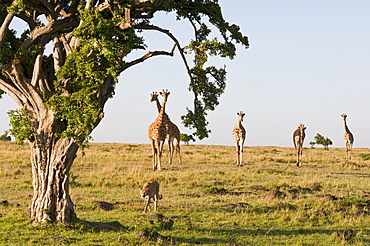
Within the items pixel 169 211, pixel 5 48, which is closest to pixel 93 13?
pixel 5 48

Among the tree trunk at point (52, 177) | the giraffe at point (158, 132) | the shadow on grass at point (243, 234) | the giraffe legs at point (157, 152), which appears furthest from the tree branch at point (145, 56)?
the giraffe at point (158, 132)

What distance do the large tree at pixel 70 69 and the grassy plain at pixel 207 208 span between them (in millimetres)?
1662

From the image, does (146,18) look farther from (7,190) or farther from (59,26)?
(7,190)

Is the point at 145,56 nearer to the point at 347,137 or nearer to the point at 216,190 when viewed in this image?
the point at 216,190

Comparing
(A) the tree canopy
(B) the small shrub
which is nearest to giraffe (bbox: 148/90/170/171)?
(B) the small shrub

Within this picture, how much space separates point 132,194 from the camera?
18.6m

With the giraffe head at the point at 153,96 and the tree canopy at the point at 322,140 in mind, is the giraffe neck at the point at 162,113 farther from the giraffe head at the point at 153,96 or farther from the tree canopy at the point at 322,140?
the tree canopy at the point at 322,140

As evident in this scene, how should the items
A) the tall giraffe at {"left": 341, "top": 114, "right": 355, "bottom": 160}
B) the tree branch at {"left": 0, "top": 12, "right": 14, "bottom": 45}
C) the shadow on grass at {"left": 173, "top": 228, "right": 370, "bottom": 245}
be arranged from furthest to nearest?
the tall giraffe at {"left": 341, "top": 114, "right": 355, "bottom": 160}, the tree branch at {"left": 0, "top": 12, "right": 14, "bottom": 45}, the shadow on grass at {"left": 173, "top": 228, "right": 370, "bottom": 245}

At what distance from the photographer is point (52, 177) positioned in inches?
492

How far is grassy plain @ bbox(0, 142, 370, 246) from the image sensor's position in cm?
1193

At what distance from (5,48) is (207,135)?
5892 mm

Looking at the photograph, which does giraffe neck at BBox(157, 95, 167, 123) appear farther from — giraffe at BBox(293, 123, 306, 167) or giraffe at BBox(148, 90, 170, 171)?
giraffe at BBox(293, 123, 306, 167)

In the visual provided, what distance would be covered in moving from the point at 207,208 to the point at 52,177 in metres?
5.32

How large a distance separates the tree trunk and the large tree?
0.08ft
